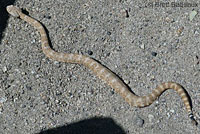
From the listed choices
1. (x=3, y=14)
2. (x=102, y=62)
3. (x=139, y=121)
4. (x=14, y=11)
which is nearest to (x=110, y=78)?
(x=102, y=62)

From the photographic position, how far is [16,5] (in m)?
9.52

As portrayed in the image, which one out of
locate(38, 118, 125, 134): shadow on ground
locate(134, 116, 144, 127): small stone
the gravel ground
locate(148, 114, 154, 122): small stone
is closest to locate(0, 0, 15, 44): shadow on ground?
the gravel ground

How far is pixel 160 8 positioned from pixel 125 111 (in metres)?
3.72

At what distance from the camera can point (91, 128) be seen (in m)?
6.95

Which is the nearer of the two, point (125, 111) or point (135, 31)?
point (125, 111)

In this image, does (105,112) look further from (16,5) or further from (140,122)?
(16,5)

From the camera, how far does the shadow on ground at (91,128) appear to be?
6.90m

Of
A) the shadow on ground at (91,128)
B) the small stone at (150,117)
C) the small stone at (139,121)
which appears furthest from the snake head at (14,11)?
the small stone at (150,117)

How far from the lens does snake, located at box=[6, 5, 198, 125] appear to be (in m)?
7.32

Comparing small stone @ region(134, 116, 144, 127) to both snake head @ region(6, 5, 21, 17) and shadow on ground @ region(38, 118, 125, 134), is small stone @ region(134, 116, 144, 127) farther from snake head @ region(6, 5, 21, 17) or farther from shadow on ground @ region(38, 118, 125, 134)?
snake head @ region(6, 5, 21, 17)

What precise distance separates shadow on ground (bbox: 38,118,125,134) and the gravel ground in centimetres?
2

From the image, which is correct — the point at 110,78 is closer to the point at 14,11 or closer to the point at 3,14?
the point at 14,11

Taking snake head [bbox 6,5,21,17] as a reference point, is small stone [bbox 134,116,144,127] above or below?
below

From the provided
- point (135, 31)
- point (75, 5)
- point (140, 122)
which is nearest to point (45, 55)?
point (75, 5)
